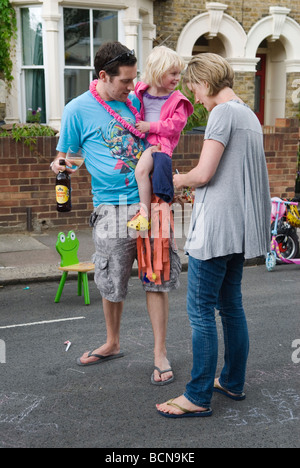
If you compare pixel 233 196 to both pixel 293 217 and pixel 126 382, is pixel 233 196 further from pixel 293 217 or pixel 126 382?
pixel 293 217

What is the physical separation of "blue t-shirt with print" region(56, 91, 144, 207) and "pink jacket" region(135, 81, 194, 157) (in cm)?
15

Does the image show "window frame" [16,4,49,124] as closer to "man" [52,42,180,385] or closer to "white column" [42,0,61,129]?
"white column" [42,0,61,129]

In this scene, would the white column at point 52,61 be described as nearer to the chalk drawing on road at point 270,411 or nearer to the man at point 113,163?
the man at point 113,163

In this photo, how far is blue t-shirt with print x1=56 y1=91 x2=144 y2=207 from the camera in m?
3.70

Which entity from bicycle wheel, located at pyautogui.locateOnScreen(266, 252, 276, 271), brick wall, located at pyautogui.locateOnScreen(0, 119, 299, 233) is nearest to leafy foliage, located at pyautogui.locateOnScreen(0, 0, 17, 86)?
brick wall, located at pyautogui.locateOnScreen(0, 119, 299, 233)

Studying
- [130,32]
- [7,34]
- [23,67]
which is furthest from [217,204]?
[130,32]

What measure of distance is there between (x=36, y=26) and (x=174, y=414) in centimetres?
880

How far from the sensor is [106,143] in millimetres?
3705

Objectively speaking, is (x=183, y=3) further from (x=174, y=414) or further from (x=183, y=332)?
(x=174, y=414)

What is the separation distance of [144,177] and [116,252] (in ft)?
1.70

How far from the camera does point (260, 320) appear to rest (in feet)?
17.3
